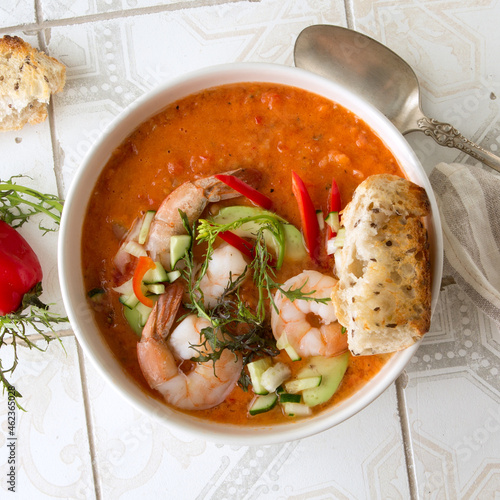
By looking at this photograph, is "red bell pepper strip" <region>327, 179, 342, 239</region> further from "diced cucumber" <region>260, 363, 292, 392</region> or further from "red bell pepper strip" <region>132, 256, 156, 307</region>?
"red bell pepper strip" <region>132, 256, 156, 307</region>

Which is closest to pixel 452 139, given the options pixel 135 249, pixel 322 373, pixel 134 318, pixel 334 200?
pixel 334 200

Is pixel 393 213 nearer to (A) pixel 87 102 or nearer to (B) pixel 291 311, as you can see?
(B) pixel 291 311

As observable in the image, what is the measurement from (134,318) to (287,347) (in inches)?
20.7

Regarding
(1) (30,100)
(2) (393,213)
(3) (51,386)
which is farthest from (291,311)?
(1) (30,100)

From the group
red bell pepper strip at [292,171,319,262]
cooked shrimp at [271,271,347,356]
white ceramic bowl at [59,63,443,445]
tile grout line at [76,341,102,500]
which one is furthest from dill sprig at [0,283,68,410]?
red bell pepper strip at [292,171,319,262]

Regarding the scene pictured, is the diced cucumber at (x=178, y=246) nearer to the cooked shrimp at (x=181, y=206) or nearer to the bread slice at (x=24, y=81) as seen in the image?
the cooked shrimp at (x=181, y=206)

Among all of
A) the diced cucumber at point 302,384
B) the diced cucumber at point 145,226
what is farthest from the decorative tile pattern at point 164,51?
the diced cucumber at point 302,384

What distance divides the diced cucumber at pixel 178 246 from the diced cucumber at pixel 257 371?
1.36 ft

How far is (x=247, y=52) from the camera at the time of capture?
2090 mm

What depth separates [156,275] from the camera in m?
1.82

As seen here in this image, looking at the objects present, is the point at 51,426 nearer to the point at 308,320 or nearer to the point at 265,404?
the point at 265,404

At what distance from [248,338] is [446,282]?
0.78 metres

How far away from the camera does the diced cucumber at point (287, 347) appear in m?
1.80

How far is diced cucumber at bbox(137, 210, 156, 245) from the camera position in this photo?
186 centimetres
